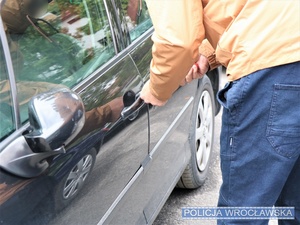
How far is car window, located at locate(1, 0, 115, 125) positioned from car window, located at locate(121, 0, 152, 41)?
26 centimetres

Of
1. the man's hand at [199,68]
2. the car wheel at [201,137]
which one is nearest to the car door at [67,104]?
the man's hand at [199,68]

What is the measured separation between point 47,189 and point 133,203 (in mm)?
710

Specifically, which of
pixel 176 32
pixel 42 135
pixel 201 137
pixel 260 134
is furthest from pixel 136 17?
pixel 42 135

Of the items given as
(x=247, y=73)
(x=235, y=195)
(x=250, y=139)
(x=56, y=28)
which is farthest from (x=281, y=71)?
(x=56, y=28)

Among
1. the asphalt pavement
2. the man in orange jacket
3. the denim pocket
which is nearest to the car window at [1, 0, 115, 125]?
the man in orange jacket

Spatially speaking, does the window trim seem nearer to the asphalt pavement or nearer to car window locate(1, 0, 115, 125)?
car window locate(1, 0, 115, 125)

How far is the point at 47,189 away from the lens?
1.68 meters

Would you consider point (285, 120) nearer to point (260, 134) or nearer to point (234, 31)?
point (260, 134)

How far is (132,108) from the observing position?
2.32 m

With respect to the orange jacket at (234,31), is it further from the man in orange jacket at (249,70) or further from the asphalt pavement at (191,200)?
the asphalt pavement at (191,200)

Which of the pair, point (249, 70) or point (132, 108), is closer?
point (249, 70)

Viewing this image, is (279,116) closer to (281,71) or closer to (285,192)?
(281,71)

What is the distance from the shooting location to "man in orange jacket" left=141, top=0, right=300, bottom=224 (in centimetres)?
167

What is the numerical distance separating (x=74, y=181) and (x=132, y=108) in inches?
23.0
